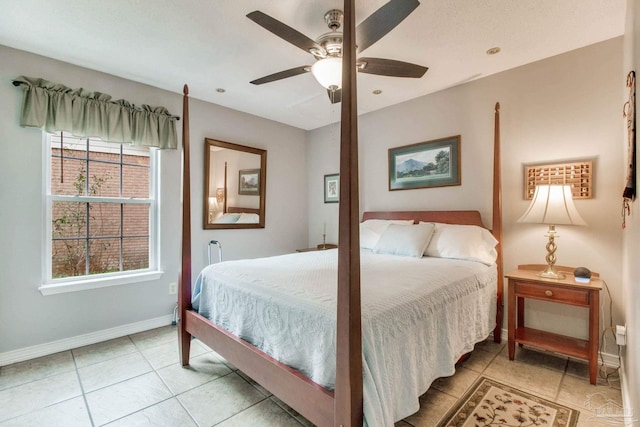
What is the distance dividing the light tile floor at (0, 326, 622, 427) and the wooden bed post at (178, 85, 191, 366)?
0.21m

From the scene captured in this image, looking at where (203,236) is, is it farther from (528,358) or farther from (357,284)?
(528,358)

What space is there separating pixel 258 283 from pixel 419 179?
7.65 feet

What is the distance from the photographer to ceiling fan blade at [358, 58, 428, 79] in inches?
74.9

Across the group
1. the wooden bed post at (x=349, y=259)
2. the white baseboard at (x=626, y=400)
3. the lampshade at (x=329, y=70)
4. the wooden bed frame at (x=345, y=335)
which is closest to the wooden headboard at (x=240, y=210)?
the lampshade at (x=329, y=70)

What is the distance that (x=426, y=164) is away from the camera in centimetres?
333

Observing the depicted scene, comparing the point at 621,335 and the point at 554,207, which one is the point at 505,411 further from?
the point at 554,207

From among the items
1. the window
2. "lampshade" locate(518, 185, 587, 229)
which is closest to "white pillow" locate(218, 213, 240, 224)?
the window

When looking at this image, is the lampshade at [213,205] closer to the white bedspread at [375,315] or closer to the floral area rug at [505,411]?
the white bedspread at [375,315]

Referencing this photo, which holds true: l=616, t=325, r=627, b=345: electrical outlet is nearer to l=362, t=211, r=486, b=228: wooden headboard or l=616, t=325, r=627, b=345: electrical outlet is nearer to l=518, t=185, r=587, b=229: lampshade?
l=518, t=185, r=587, b=229: lampshade

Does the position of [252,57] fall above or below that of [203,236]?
above

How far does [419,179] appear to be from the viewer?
3377mm

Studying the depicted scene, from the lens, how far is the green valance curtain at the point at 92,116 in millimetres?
2385

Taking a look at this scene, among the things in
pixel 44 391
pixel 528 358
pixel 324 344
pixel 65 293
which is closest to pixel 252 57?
pixel 324 344

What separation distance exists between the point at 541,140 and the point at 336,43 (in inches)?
78.7
